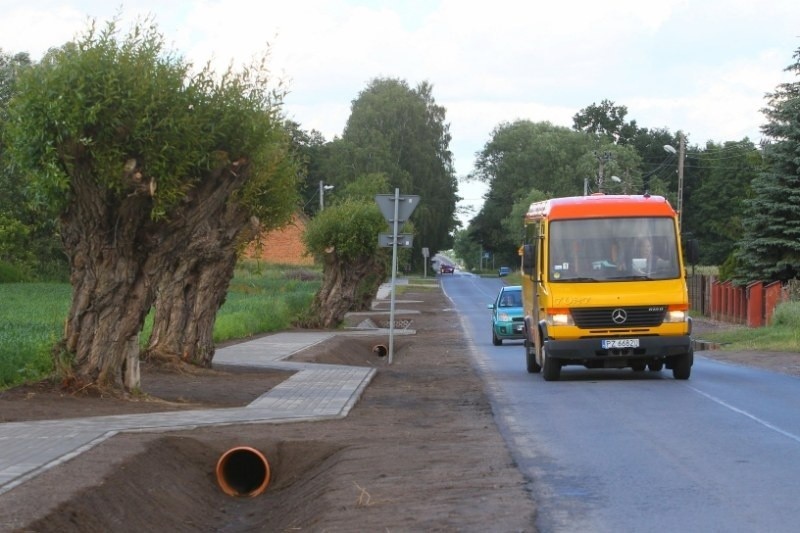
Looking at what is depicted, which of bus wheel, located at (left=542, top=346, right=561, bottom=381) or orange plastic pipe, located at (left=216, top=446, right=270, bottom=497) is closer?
orange plastic pipe, located at (left=216, top=446, right=270, bottom=497)

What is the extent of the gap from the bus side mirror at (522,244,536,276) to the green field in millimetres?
7660

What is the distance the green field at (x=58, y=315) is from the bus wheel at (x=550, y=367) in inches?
296

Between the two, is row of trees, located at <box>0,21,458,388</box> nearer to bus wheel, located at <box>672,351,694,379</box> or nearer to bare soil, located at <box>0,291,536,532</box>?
bare soil, located at <box>0,291,536,532</box>

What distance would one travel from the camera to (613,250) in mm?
21328

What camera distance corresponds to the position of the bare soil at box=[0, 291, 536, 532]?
8.97m

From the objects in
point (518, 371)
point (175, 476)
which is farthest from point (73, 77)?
point (518, 371)

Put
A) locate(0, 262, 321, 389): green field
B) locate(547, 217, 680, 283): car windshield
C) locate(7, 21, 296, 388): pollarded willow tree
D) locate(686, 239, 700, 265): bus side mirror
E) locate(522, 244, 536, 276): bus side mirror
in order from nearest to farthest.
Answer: locate(7, 21, 296, 388): pollarded willow tree
locate(0, 262, 321, 389): green field
locate(686, 239, 700, 265): bus side mirror
locate(547, 217, 680, 283): car windshield
locate(522, 244, 536, 276): bus side mirror

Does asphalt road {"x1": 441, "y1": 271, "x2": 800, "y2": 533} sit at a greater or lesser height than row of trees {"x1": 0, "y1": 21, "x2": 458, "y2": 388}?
lesser

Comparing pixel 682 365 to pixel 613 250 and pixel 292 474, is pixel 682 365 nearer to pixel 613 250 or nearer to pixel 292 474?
pixel 613 250

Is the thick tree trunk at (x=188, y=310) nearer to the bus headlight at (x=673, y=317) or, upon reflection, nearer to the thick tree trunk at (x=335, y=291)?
the bus headlight at (x=673, y=317)

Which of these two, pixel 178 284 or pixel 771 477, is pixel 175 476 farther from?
pixel 178 284

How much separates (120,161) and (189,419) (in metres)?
3.31

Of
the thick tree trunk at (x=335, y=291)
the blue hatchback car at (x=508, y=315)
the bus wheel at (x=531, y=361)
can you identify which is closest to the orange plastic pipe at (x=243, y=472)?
the bus wheel at (x=531, y=361)

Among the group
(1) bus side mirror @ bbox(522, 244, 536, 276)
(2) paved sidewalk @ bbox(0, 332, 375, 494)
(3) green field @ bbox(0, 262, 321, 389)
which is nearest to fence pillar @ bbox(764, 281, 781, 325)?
(3) green field @ bbox(0, 262, 321, 389)
